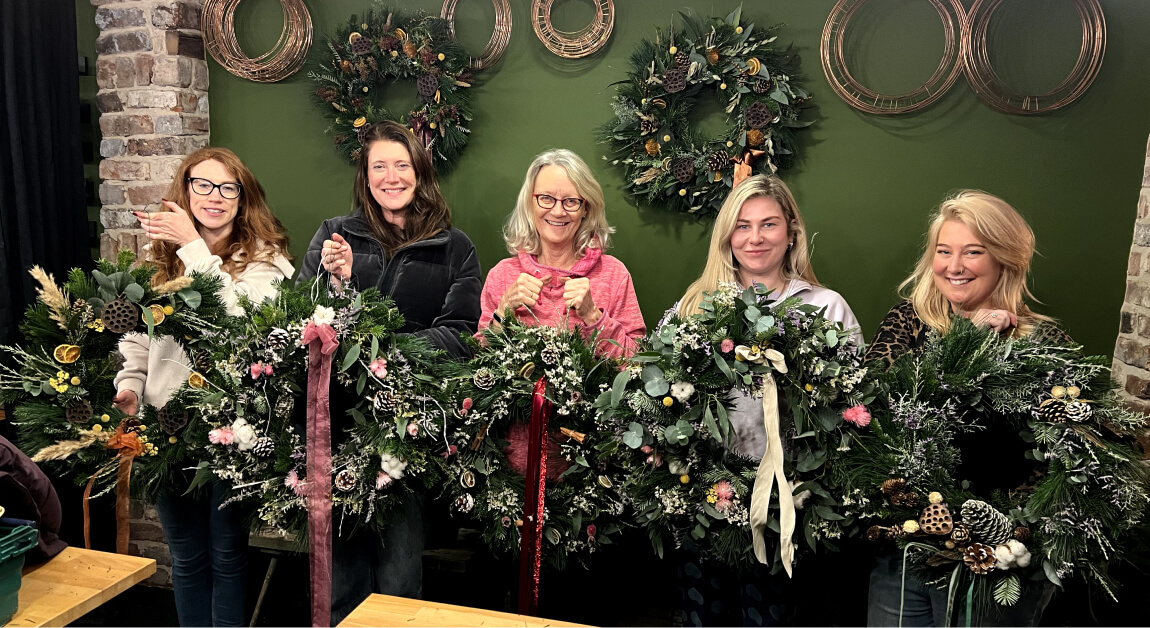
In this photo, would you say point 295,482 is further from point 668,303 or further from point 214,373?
point 668,303

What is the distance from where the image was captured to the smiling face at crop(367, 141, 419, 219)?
258cm

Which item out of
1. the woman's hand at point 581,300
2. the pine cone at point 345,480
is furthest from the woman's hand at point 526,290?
the pine cone at point 345,480

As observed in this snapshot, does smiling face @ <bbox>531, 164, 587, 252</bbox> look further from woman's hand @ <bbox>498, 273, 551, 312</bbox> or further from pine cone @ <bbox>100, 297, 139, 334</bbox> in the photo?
pine cone @ <bbox>100, 297, 139, 334</bbox>

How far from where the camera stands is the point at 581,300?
93.0 inches

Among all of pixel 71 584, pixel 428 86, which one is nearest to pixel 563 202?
pixel 428 86

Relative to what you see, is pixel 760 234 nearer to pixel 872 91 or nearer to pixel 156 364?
pixel 872 91

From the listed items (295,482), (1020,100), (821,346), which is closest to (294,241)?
(295,482)

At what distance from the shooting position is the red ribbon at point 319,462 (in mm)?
1870

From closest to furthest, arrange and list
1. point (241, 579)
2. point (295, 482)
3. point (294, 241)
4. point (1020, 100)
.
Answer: point (295, 482) → point (241, 579) → point (1020, 100) → point (294, 241)

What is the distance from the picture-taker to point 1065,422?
→ 67.4 inches

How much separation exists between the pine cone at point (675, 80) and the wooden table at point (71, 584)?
2302mm

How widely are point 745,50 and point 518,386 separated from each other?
1.73 metres

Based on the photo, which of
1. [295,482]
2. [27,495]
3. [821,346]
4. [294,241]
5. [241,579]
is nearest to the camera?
[27,495]

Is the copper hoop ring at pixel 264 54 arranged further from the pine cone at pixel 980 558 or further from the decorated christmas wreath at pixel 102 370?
the pine cone at pixel 980 558
